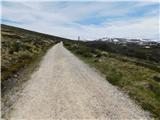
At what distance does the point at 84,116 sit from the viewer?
535 inches

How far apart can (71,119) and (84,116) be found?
0.75 metres

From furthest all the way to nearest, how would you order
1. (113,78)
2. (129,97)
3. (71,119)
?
(113,78)
(129,97)
(71,119)

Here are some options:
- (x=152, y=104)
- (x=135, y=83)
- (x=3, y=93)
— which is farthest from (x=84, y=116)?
(x=135, y=83)

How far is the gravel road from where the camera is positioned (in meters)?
13.9

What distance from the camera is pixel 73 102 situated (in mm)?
16156

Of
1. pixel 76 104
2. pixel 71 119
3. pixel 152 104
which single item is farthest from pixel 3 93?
pixel 152 104

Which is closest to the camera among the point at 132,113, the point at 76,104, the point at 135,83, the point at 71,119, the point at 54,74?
the point at 71,119

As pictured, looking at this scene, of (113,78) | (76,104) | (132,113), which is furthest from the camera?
(113,78)

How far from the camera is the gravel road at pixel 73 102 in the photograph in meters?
13.9

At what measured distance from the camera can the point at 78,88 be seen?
2003 cm

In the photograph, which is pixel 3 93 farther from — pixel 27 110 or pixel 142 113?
pixel 142 113

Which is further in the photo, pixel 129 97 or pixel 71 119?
pixel 129 97

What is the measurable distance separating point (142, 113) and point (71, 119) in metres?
4.01

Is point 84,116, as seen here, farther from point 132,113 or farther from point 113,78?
point 113,78
